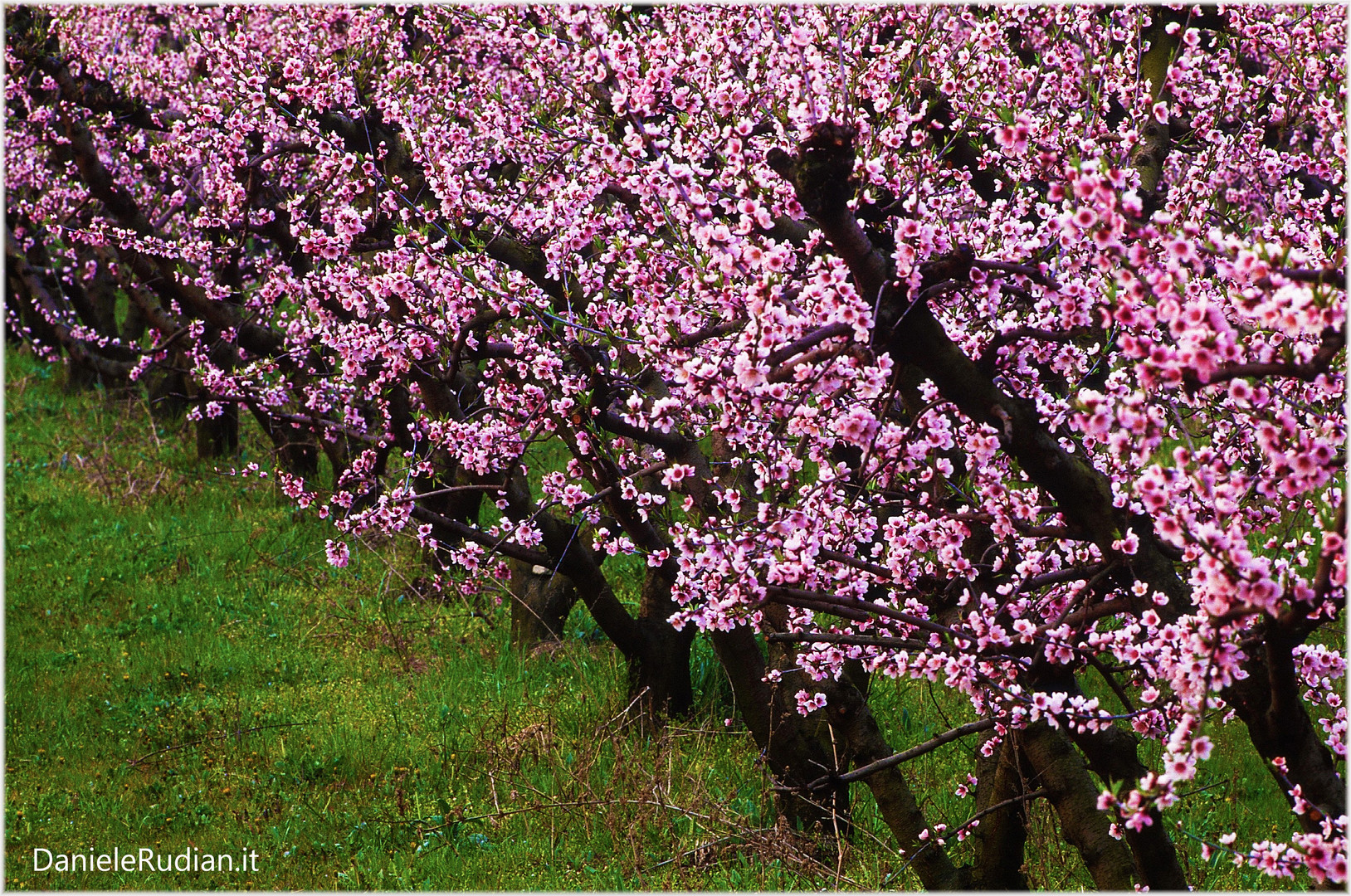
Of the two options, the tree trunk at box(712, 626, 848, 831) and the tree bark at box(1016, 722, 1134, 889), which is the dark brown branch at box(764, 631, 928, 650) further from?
the tree trunk at box(712, 626, 848, 831)

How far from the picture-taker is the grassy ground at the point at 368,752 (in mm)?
5402

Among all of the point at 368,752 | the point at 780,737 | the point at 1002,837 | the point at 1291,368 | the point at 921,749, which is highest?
the point at 1291,368

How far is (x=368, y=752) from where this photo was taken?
6582 millimetres

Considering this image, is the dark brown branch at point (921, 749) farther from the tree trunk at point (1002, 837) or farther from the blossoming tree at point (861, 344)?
the tree trunk at point (1002, 837)

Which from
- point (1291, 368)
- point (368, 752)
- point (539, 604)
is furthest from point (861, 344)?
point (539, 604)

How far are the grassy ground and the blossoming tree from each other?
386mm

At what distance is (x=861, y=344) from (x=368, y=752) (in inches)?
172

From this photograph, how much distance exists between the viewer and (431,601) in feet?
29.3

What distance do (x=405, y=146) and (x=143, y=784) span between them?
14.3 ft

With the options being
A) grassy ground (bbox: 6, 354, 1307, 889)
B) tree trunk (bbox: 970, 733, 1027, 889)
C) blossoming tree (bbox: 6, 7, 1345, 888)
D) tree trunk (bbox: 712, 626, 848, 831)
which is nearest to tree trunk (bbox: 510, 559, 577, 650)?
blossoming tree (bbox: 6, 7, 1345, 888)

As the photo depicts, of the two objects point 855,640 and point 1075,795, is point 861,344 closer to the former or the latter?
point 855,640

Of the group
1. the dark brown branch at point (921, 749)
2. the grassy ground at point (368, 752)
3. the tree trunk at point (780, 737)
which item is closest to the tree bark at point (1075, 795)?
the dark brown branch at point (921, 749)

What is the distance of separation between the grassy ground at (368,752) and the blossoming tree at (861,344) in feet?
1.27

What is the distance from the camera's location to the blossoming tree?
3.27 meters
